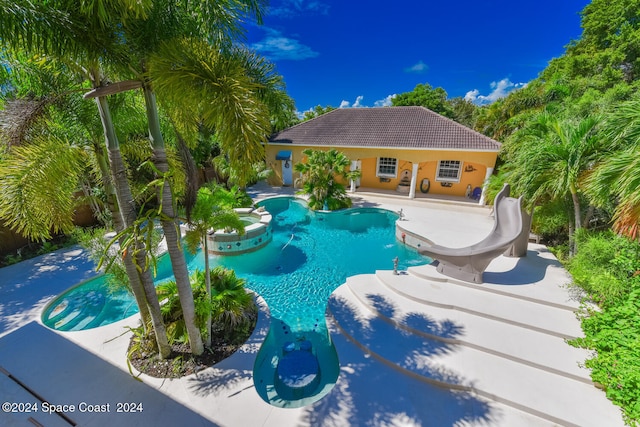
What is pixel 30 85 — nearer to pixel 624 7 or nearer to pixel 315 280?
pixel 315 280

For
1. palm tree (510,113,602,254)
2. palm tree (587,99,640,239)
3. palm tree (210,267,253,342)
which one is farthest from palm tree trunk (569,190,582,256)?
palm tree (210,267,253,342)

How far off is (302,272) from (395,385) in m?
5.44

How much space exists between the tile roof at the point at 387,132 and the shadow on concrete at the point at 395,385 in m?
14.5

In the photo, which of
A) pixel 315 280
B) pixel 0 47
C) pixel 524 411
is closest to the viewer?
pixel 0 47

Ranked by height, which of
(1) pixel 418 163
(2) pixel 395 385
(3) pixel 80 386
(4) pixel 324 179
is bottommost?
(2) pixel 395 385

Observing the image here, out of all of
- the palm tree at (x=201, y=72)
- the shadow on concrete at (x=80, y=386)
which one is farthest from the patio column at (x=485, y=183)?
the shadow on concrete at (x=80, y=386)

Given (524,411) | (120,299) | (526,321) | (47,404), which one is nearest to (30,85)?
(47,404)

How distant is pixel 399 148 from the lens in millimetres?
17953

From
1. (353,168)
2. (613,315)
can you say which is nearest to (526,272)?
(613,315)

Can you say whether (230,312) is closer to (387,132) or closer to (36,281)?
(36,281)

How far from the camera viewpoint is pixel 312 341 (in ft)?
22.4

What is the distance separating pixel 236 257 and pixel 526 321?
10.5 metres

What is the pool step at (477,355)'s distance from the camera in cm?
473

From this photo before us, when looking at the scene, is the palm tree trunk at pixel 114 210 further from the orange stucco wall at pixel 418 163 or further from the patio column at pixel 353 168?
the patio column at pixel 353 168
